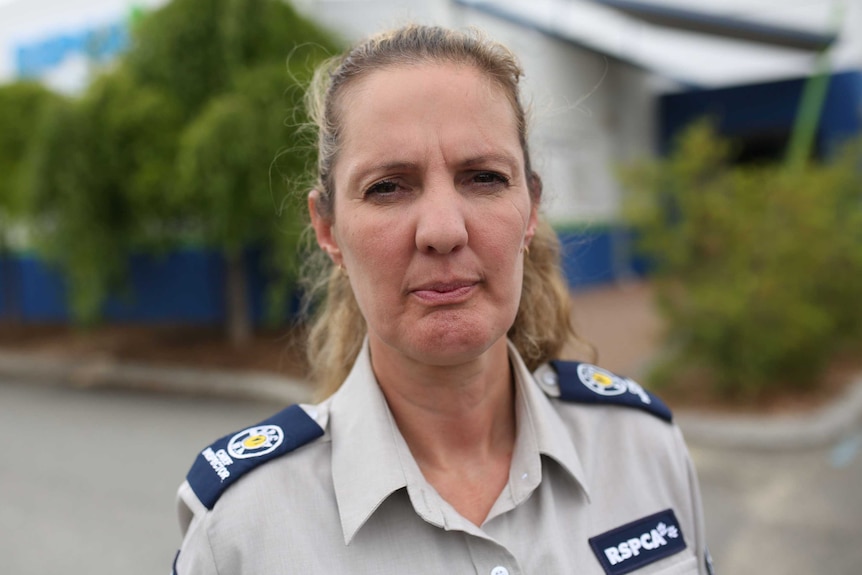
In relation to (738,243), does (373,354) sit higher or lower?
higher

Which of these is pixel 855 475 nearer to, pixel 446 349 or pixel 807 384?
pixel 807 384

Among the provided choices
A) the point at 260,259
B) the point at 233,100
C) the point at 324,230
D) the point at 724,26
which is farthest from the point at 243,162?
the point at 724,26

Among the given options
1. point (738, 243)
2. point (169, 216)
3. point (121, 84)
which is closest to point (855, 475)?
point (738, 243)

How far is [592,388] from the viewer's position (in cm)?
175

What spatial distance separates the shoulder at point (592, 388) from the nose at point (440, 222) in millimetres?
574

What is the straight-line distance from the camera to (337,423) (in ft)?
5.03

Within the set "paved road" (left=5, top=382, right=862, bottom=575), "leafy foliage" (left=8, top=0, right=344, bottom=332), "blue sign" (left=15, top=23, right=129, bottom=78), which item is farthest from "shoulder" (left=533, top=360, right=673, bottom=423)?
"blue sign" (left=15, top=23, right=129, bottom=78)

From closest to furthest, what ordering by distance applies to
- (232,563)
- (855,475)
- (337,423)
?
(232,563)
(337,423)
(855,475)

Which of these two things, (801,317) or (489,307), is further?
(801,317)

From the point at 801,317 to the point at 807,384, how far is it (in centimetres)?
82

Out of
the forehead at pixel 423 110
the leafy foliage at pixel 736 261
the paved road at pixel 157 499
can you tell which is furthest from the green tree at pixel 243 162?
the forehead at pixel 423 110

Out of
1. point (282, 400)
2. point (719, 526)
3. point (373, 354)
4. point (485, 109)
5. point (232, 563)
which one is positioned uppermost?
point (485, 109)

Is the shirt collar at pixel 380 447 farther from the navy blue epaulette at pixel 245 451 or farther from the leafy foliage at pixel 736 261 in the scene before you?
the leafy foliage at pixel 736 261

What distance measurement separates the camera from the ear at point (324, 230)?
5.14ft
